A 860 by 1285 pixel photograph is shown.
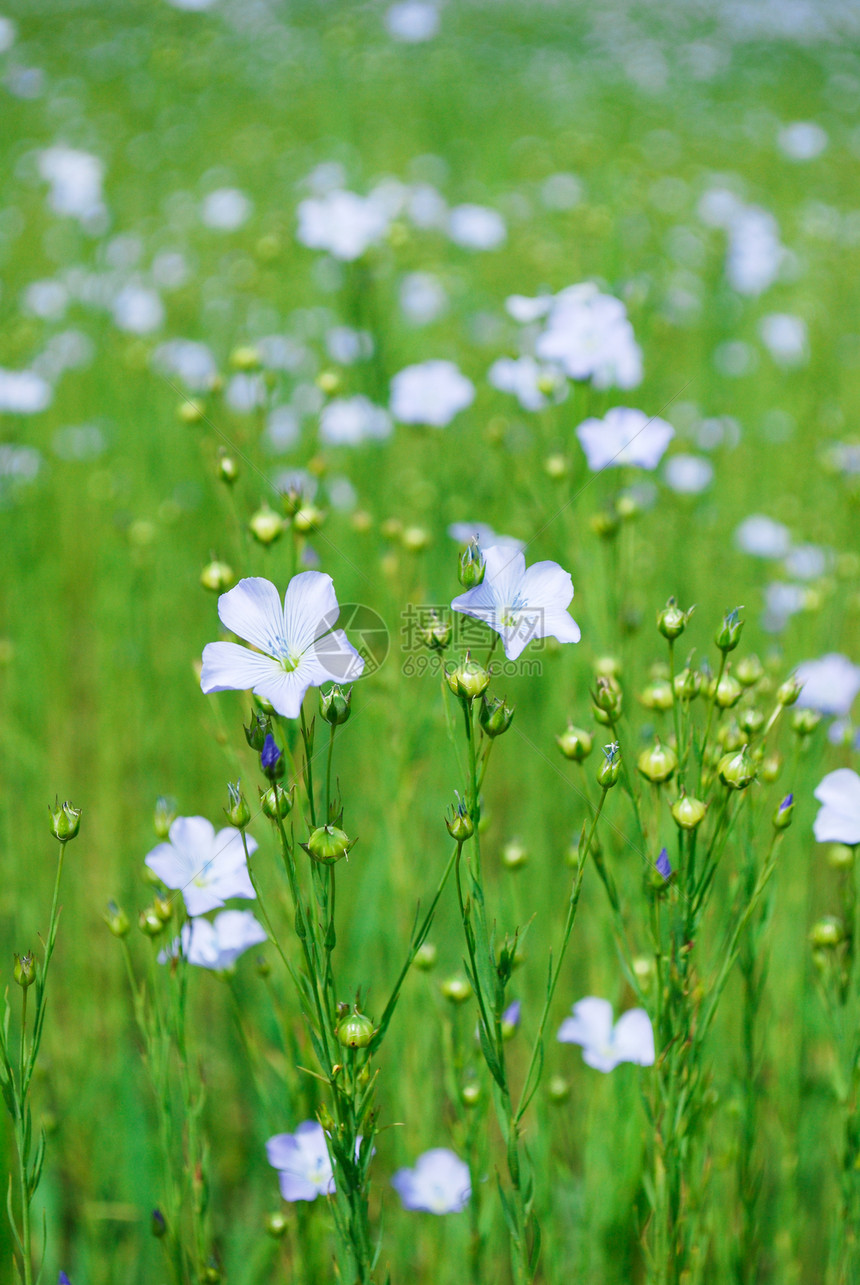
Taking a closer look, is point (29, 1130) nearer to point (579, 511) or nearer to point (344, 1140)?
point (344, 1140)

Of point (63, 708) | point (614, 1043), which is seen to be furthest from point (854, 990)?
point (63, 708)

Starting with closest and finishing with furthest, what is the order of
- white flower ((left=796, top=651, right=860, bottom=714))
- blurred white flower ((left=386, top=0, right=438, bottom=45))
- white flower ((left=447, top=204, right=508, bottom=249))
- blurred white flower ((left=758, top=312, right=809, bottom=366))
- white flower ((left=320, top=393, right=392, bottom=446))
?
1. white flower ((left=796, top=651, right=860, bottom=714))
2. white flower ((left=320, top=393, right=392, bottom=446))
3. white flower ((left=447, top=204, right=508, bottom=249))
4. blurred white flower ((left=758, top=312, right=809, bottom=366))
5. blurred white flower ((left=386, top=0, right=438, bottom=45))

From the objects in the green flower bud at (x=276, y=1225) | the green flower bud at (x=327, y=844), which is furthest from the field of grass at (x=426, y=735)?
the green flower bud at (x=327, y=844)

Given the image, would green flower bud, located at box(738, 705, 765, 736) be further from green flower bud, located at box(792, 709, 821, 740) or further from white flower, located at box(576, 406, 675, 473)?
white flower, located at box(576, 406, 675, 473)

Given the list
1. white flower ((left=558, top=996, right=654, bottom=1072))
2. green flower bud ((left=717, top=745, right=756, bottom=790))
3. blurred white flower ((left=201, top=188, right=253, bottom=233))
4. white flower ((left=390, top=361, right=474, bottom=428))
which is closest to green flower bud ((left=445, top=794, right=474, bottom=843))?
green flower bud ((left=717, top=745, right=756, bottom=790))

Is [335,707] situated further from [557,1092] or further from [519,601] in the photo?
[557,1092]

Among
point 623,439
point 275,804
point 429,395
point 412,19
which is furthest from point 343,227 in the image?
point 412,19
